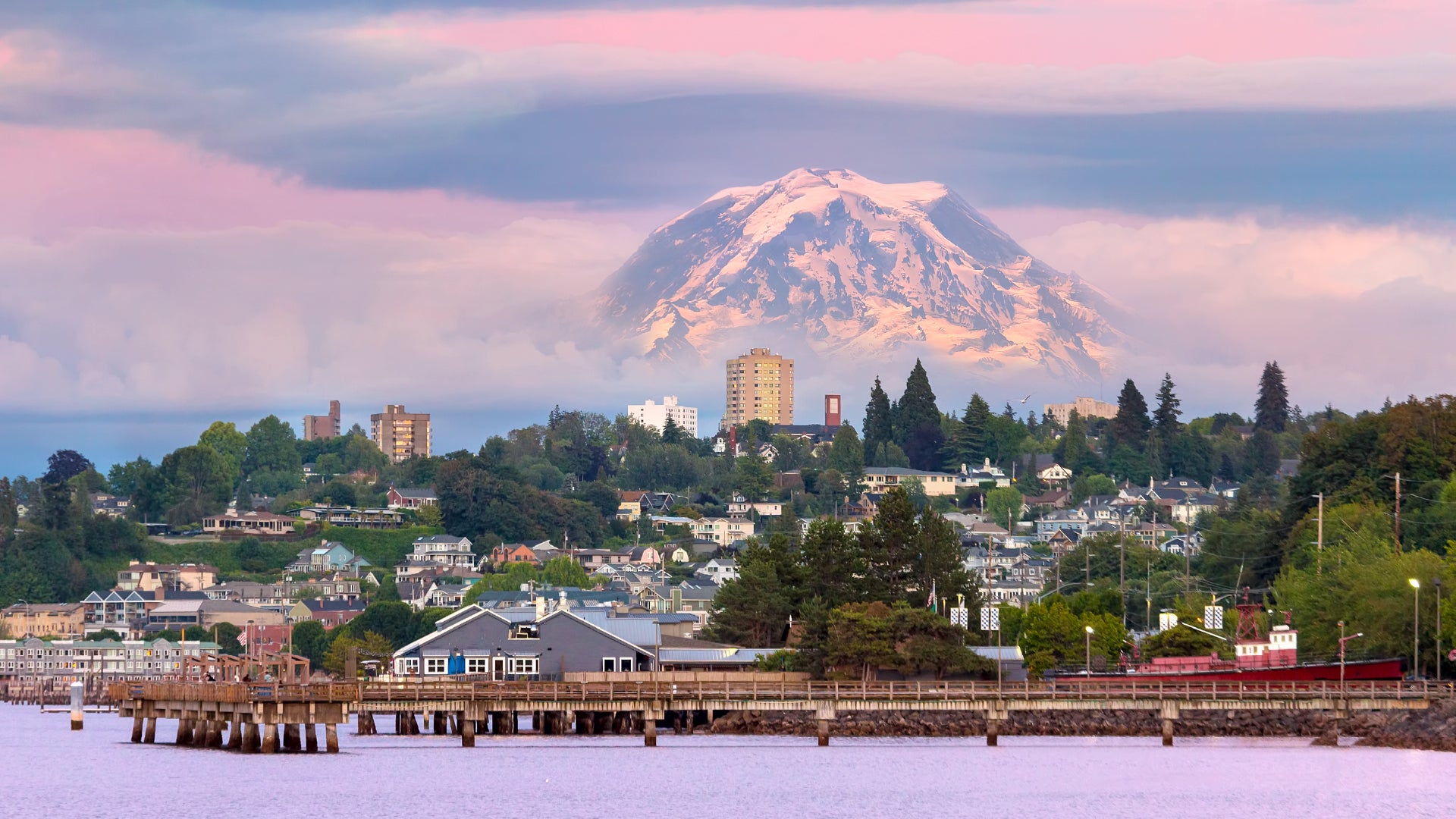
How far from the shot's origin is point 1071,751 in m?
96.0

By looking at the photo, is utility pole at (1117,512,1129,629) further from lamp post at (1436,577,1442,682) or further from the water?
the water

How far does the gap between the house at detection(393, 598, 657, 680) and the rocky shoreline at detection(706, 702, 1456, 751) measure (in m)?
11.3

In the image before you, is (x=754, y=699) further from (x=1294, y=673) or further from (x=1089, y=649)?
(x=1089, y=649)

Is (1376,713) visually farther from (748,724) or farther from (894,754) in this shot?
(748,724)

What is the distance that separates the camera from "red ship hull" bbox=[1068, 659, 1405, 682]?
335ft

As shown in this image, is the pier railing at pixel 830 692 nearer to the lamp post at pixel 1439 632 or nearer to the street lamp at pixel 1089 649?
the lamp post at pixel 1439 632

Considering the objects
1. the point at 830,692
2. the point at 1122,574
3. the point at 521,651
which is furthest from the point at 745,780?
the point at 1122,574

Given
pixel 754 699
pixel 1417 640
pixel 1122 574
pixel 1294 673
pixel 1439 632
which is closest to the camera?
pixel 754 699

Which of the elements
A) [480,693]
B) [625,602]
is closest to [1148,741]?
[480,693]

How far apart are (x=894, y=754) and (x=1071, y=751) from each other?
7.79m

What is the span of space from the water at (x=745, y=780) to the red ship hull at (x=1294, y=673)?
3724 mm

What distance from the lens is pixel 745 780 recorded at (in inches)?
3305

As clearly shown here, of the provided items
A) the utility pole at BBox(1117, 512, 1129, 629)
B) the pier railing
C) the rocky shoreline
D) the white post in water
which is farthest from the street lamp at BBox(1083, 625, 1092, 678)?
the white post in water

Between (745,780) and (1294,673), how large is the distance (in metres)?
33.6
